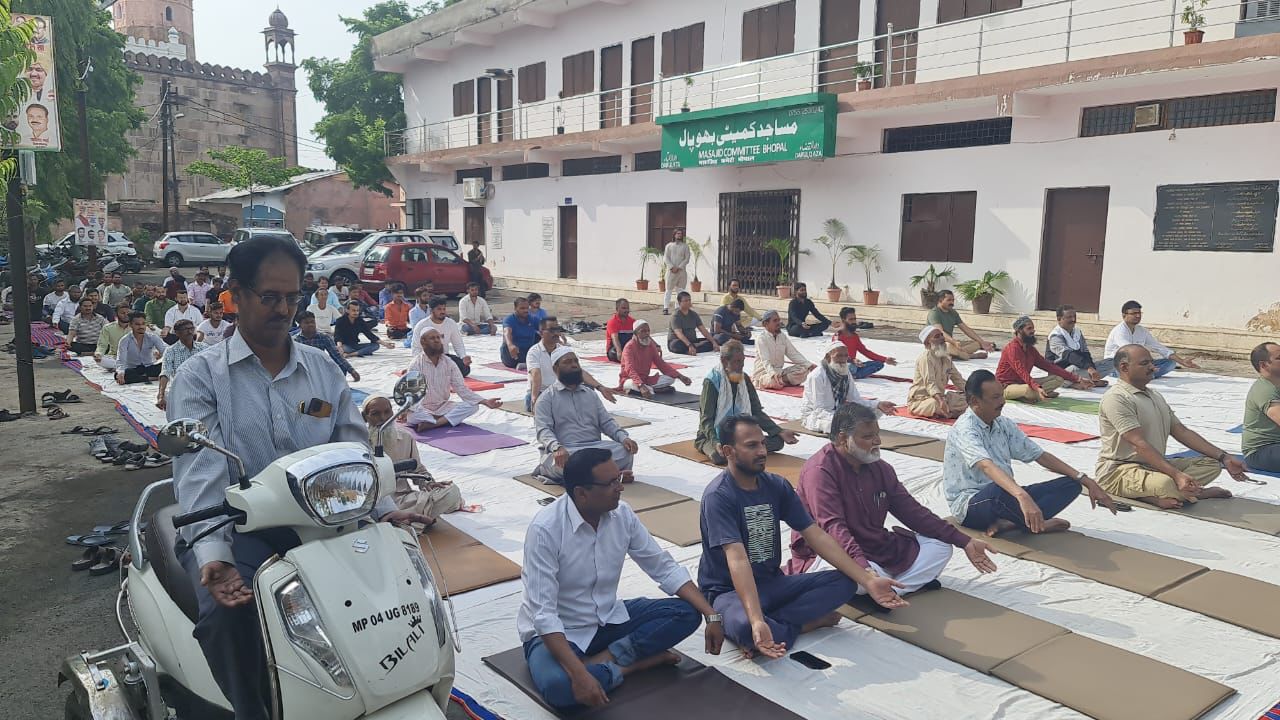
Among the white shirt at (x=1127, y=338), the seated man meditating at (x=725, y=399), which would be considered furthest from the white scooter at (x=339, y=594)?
the white shirt at (x=1127, y=338)

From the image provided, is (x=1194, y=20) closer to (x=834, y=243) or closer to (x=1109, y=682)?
(x=834, y=243)

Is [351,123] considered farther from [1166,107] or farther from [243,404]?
[243,404]

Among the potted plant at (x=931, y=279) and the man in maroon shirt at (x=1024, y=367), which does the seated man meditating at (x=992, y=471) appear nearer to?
the man in maroon shirt at (x=1024, y=367)

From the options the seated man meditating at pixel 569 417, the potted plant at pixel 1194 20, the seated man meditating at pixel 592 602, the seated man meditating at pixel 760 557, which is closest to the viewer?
the seated man meditating at pixel 592 602

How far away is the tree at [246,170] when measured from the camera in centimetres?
3972

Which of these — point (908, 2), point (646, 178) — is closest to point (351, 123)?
point (646, 178)

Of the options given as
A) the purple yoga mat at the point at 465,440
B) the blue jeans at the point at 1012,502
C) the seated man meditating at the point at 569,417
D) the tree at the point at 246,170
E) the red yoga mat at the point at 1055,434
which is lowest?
the purple yoga mat at the point at 465,440

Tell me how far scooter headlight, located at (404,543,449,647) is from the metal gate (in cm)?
1697

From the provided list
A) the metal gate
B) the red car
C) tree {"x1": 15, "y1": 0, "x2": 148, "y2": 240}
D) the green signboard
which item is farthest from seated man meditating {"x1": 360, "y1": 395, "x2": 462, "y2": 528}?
tree {"x1": 15, "y1": 0, "x2": 148, "y2": 240}

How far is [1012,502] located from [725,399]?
2423mm

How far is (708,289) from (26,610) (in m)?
17.2

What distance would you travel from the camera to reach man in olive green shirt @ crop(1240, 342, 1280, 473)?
645 cm

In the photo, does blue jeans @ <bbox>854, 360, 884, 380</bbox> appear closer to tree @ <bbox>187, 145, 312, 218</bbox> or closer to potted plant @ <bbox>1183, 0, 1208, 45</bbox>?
potted plant @ <bbox>1183, 0, 1208, 45</bbox>

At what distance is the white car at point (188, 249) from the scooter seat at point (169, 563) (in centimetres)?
3084
